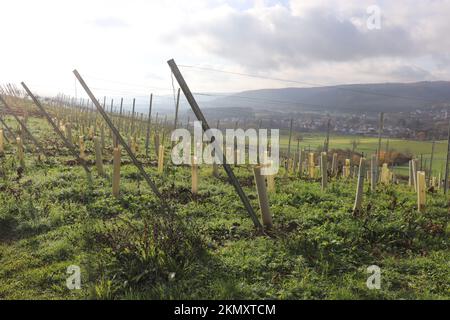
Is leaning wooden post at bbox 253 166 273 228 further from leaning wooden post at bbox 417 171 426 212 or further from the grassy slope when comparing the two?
leaning wooden post at bbox 417 171 426 212

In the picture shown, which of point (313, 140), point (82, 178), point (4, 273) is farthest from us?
point (313, 140)

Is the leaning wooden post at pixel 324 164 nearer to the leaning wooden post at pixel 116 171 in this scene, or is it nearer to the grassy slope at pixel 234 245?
the grassy slope at pixel 234 245

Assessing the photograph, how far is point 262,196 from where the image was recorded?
570 cm

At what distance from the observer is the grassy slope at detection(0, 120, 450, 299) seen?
4168 mm

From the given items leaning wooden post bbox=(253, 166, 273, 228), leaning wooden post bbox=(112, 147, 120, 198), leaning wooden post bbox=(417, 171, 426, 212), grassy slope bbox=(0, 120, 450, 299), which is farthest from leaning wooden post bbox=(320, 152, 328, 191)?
leaning wooden post bbox=(112, 147, 120, 198)

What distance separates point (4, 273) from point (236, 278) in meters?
3.18

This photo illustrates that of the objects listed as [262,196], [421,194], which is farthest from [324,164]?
[262,196]

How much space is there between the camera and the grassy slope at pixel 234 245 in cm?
417

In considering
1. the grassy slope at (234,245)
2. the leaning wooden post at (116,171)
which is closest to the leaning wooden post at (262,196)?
the grassy slope at (234,245)

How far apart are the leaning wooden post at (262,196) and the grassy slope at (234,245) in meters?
0.23

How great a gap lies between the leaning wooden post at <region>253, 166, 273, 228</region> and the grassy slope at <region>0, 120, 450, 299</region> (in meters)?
0.23

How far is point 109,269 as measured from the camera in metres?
4.53

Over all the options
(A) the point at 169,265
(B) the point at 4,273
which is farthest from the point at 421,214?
(B) the point at 4,273
